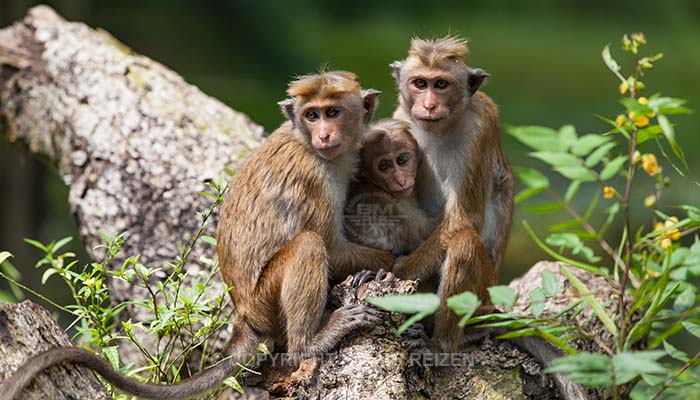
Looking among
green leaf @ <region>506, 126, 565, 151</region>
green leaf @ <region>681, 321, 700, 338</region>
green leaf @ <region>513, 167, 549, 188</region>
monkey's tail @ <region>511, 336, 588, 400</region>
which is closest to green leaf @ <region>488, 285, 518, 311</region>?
green leaf @ <region>506, 126, 565, 151</region>

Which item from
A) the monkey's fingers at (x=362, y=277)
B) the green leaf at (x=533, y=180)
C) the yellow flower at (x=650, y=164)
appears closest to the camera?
the green leaf at (x=533, y=180)

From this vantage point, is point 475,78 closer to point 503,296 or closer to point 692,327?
point 692,327

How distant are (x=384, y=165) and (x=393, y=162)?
0.27 ft

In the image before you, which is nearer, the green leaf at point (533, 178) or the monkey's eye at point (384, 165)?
the green leaf at point (533, 178)

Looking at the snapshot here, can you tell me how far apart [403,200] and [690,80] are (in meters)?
12.2

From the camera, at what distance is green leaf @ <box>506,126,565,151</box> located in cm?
525

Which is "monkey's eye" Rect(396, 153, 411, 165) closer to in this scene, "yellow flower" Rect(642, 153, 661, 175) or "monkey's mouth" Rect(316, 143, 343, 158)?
"monkey's mouth" Rect(316, 143, 343, 158)

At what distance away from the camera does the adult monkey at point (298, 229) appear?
21.8ft

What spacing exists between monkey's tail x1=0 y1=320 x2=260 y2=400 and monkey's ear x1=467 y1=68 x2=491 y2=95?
105 inches

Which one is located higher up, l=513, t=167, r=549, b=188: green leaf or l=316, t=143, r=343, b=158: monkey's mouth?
l=316, t=143, r=343, b=158: monkey's mouth

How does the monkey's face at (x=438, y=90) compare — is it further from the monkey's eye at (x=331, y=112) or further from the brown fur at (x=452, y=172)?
the monkey's eye at (x=331, y=112)

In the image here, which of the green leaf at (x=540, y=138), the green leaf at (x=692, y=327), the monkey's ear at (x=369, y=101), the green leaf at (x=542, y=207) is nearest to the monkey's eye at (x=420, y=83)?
the monkey's ear at (x=369, y=101)

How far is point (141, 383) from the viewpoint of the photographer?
19.6 feet

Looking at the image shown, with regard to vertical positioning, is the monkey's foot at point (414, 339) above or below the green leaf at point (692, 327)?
below
